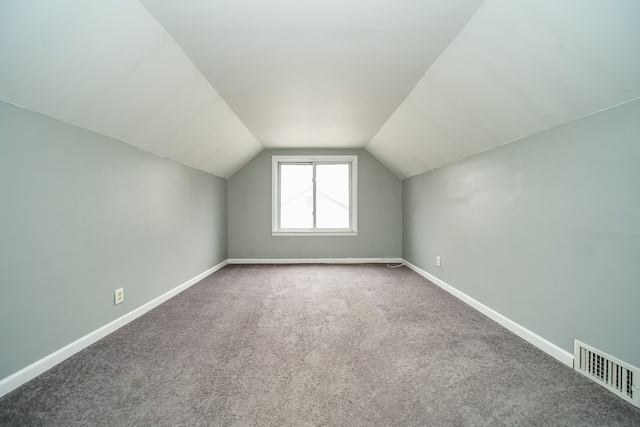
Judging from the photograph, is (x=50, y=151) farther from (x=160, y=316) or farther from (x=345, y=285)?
(x=345, y=285)

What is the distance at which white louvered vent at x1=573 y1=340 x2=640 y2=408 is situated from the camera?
135 centimetres

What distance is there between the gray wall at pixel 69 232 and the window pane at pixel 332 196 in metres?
2.71

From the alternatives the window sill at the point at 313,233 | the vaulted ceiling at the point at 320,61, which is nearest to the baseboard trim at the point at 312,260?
the window sill at the point at 313,233

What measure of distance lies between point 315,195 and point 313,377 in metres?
3.74

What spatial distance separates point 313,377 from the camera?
1588 millimetres

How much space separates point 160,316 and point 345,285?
2126mm

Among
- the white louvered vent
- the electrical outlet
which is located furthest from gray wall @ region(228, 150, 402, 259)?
the white louvered vent

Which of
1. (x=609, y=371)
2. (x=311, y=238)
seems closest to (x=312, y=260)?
(x=311, y=238)

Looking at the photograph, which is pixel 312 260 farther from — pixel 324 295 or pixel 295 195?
pixel 324 295

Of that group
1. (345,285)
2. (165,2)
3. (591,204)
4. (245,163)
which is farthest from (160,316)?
(591,204)

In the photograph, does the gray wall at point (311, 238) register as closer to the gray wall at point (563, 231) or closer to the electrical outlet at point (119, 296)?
the gray wall at point (563, 231)

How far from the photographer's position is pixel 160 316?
8.29ft

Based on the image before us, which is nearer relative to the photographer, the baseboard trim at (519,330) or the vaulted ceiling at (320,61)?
the vaulted ceiling at (320,61)

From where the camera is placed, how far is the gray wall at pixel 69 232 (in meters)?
1.50
